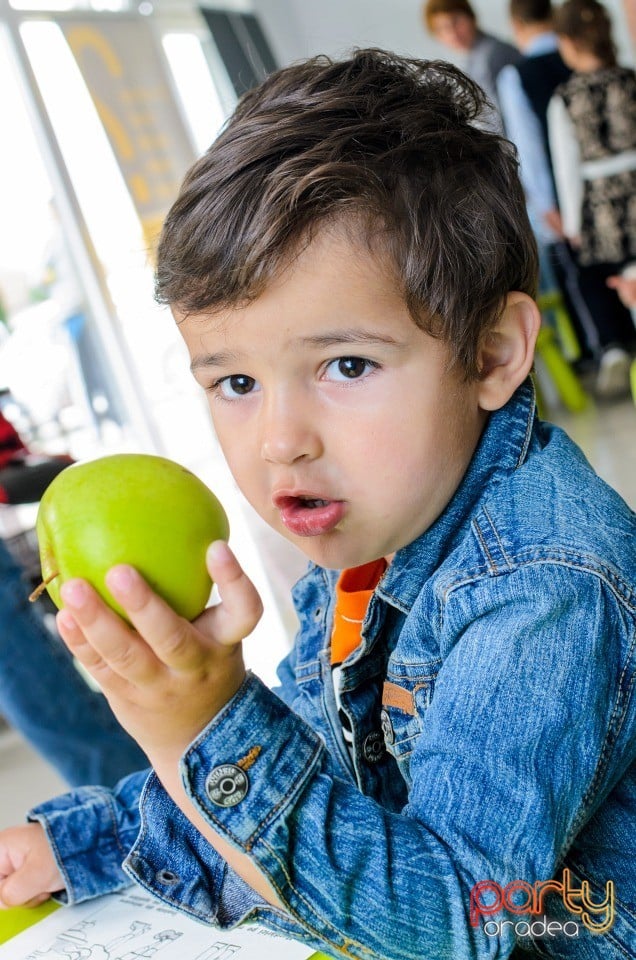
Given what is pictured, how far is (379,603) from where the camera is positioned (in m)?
0.88

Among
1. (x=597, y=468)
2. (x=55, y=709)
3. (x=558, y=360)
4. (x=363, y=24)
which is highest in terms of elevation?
(x=363, y=24)

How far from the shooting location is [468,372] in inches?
33.6

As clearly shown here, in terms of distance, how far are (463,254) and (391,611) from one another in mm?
309

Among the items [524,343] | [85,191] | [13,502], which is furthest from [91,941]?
[85,191]

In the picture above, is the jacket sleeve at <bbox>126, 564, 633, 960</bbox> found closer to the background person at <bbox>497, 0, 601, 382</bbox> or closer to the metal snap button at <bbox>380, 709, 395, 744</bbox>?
the metal snap button at <bbox>380, 709, 395, 744</bbox>

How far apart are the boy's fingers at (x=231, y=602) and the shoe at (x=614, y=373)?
14.4ft

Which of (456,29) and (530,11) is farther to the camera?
(456,29)

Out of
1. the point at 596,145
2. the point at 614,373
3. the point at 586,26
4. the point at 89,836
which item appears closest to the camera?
the point at 89,836

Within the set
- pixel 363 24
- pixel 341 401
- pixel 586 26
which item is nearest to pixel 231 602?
pixel 341 401

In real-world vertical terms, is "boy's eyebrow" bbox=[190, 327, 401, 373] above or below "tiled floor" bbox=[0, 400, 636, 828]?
above

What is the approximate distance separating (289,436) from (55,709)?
87cm

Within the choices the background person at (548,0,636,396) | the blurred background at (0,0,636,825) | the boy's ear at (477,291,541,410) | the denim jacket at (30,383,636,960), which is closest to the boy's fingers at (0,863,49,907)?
the denim jacket at (30,383,636,960)

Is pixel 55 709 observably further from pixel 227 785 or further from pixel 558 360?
pixel 558 360

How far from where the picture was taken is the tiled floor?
2.49m
